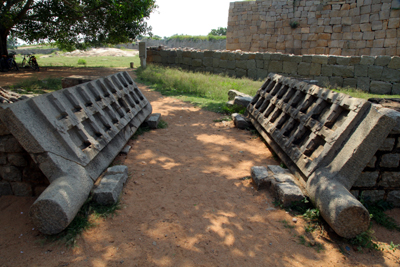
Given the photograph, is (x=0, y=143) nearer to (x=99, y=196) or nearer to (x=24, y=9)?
(x=99, y=196)

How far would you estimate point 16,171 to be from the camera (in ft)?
11.3

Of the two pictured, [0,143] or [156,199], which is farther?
[156,199]

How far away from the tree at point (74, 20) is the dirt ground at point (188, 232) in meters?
11.7

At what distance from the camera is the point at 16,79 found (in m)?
12.8

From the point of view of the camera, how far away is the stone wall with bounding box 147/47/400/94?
1220 cm

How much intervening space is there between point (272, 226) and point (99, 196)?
2324 millimetres

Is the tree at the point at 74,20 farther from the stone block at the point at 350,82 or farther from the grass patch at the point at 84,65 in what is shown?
the stone block at the point at 350,82

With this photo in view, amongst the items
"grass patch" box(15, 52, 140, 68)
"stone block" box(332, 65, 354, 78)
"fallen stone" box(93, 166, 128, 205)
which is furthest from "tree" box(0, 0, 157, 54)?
"fallen stone" box(93, 166, 128, 205)

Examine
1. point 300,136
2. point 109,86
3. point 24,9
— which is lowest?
point 300,136

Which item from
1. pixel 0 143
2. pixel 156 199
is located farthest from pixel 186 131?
pixel 0 143

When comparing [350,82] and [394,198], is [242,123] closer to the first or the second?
[394,198]

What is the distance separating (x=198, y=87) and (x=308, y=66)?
20.7 ft

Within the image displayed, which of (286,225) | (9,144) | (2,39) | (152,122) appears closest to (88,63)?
(2,39)

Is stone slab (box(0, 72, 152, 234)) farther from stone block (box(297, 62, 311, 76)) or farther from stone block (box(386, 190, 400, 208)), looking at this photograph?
stone block (box(297, 62, 311, 76))
